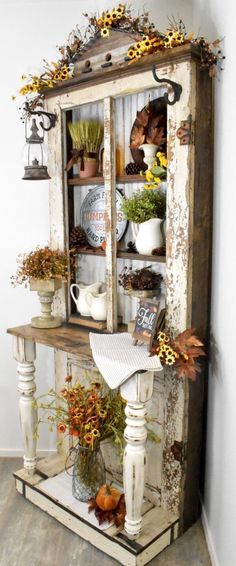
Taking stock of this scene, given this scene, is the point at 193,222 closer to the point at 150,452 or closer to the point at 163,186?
the point at 163,186

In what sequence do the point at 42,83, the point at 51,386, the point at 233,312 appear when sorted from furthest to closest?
1. the point at 51,386
2. the point at 42,83
3. the point at 233,312

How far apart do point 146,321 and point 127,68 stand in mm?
1003

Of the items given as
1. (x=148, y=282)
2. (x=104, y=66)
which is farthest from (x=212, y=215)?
(x=104, y=66)

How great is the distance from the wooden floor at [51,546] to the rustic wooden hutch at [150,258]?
0.14ft

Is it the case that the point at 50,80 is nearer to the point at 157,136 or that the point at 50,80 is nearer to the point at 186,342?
the point at 157,136

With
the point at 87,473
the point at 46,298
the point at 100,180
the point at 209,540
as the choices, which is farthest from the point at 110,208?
the point at 209,540

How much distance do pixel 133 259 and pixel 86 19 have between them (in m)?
1.28

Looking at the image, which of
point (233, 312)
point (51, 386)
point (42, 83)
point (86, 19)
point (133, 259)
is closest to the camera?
point (233, 312)

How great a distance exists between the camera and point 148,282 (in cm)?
210

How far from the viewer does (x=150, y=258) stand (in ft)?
6.79

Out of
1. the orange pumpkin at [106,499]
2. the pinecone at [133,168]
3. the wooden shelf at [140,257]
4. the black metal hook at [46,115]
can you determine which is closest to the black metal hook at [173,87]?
the pinecone at [133,168]

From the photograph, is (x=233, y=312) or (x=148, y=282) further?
(x=148, y=282)

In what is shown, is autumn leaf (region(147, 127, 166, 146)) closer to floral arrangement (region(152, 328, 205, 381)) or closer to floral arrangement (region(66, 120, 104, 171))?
floral arrangement (region(66, 120, 104, 171))

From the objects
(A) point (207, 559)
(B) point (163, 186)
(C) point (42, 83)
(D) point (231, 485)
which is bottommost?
(A) point (207, 559)
